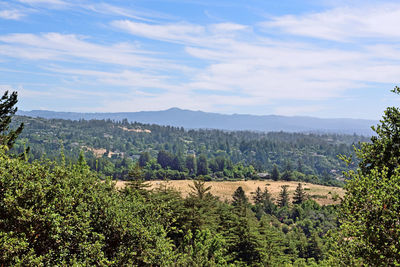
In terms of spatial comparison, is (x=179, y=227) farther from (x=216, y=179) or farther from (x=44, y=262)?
(x=216, y=179)

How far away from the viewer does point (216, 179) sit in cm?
16588

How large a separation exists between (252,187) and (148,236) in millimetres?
126580

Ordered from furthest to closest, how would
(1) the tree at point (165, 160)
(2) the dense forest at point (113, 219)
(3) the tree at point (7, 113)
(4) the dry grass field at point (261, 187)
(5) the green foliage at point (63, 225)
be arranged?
(1) the tree at point (165, 160), (4) the dry grass field at point (261, 187), (3) the tree at point (7, 113), (5) the green foliage at point (63, 225), (2) the dense forest at point (113, 219)

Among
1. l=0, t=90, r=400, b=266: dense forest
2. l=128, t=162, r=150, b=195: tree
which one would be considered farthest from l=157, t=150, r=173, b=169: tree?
l=0, t=90, r=400, b=266: dense forest

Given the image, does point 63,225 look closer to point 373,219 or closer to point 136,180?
point 373,219

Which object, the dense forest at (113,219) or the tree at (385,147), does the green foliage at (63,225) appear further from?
the tree at (385,147)

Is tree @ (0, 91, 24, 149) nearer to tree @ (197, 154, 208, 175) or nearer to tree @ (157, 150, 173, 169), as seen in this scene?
tree @ (197, 154, 208, 175)

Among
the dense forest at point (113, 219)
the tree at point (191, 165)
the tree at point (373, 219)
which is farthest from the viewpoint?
the tree at point (191, 165)

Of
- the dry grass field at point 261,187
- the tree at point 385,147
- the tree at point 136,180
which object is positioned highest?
the tree at point 385,147

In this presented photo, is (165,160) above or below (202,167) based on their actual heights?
above

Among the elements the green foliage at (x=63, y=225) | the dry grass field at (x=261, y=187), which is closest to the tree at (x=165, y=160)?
the dry grass field at (x=261, y=187)

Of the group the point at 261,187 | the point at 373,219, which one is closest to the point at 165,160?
the point at 261,187

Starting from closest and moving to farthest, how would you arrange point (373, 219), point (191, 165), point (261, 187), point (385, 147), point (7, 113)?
point (373, 219) < point (385, 147) < point (7, 113) < point (261, 187) < point (191, 165)

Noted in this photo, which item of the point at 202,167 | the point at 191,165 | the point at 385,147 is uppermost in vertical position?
the point at 385,147
